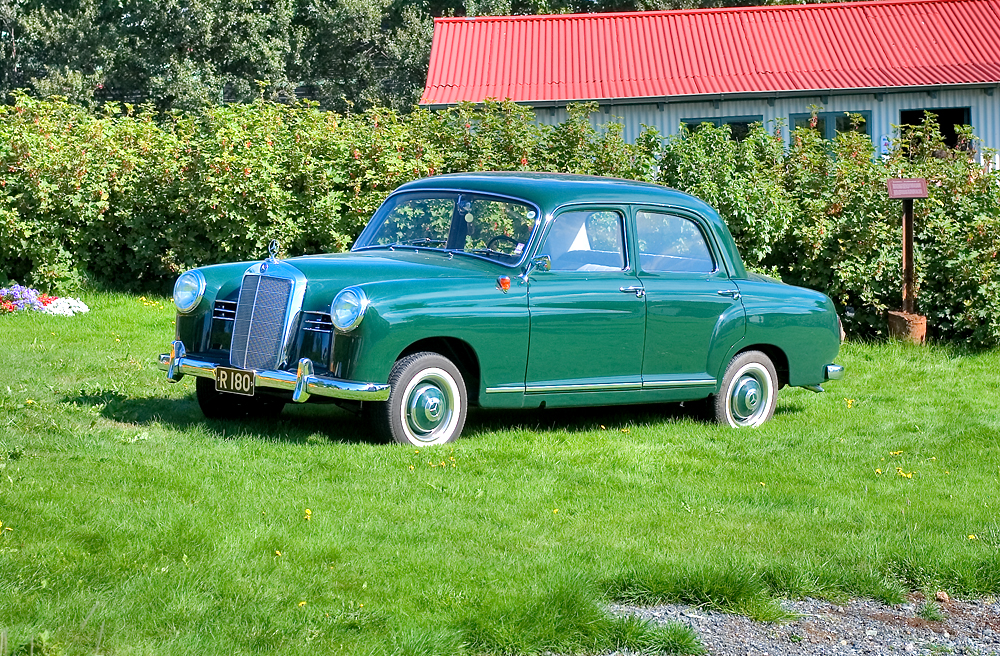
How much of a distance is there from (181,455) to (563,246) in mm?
2770

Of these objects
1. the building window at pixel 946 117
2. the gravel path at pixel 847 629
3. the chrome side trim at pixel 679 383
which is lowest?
the gravel path at pixel 847 629

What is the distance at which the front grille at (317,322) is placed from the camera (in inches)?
280

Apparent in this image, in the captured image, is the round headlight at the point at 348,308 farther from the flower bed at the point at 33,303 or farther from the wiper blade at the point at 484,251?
the flower bed at the point at 33,303

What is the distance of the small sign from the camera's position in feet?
39.3

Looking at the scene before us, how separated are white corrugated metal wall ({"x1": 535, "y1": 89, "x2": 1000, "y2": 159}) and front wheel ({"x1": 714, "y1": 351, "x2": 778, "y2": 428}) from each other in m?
14.2

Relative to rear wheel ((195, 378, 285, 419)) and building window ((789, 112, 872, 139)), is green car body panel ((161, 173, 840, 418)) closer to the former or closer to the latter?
rear wheel ((195, 378, 285, 419))

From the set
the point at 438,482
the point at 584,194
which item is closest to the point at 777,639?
the point at 438,482

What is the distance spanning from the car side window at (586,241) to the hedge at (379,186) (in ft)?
15.5

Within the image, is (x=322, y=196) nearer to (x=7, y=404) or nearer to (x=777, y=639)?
(x=7, y=404)

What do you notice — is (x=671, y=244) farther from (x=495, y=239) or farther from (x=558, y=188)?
(x=495, y=239)

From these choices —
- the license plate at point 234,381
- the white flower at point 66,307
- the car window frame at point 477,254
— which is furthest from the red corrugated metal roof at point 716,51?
the license plate at point 234,381

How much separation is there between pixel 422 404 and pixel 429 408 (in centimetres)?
5

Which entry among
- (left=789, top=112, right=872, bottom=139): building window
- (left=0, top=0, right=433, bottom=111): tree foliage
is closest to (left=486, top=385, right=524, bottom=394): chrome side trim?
(left=789, top=112, right=872, bottom=139): building window

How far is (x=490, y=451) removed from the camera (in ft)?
23.8
